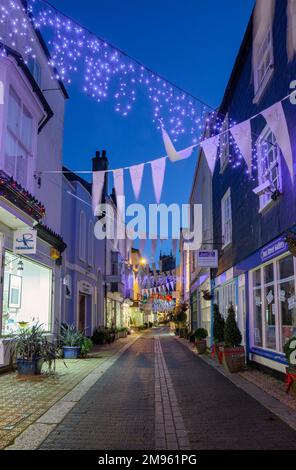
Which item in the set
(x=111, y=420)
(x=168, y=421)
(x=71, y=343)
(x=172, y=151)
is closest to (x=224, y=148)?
(x=71, y=343)

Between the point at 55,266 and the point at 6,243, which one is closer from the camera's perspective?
the point at 6,243

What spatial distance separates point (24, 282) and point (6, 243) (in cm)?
316

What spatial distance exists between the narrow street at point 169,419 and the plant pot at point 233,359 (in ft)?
4.67

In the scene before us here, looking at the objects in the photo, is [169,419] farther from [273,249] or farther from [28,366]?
[273,249]

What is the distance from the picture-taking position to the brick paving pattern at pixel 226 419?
17.8 feet

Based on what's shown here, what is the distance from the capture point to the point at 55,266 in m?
17.1

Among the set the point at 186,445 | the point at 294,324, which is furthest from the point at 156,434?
the point at 294,324

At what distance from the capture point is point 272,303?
1133 cm

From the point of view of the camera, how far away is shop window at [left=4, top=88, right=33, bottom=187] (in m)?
12.0

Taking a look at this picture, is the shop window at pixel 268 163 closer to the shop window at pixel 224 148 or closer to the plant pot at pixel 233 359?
the plant pot at pixel 233 359

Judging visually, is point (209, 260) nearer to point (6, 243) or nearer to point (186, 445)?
point (6, 243)

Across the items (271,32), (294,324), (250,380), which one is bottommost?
(250,380)

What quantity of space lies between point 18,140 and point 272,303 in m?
7.84

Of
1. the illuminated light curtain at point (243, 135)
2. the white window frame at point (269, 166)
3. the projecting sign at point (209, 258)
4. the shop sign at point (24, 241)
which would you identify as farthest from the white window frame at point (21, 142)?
the projecting sign at point (209, 258)
